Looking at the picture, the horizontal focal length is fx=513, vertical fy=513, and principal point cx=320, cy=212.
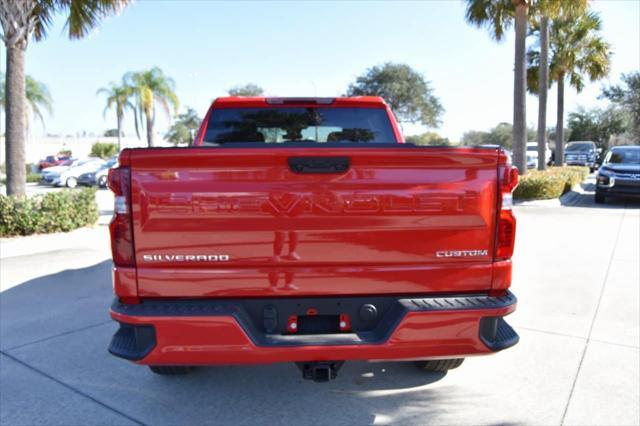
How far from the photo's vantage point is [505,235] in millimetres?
2762

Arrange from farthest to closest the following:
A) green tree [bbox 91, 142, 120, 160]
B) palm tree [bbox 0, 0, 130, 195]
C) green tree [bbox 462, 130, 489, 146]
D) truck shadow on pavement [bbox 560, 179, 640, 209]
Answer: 1. green tree [bbox 462, 130, 489, 146]
2. green tree [bbox 91, 142, 120, 160]
3. truck shadow on pavement [bbox 560, 179, 640, 209]
4. palm tree [bbox 0, 0, 130, 195]

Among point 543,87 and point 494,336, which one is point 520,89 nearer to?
point 543,87

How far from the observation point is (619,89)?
40.2 m

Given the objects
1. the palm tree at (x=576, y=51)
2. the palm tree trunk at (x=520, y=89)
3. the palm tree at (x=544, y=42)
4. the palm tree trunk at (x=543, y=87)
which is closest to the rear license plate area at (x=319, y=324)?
the palm tree trunk at (x=520, y=89)

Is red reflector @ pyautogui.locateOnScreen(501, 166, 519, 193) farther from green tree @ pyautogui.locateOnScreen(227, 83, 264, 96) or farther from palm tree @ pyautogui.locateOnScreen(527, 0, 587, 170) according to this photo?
green tree @ pyautogui.locateOnScreen(227, 83, 264, 96)

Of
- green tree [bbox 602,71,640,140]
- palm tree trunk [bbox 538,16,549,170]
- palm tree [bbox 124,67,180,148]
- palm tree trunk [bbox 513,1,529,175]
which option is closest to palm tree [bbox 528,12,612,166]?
palm tree trunk [bbox 538,16,549,170]

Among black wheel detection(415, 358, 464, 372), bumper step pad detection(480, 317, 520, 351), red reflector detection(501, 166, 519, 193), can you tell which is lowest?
black wheel detection(415, 358, 464, 372)

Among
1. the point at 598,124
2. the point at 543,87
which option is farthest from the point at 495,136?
the point at 543,87

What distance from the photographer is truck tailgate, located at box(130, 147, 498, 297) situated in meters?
2.58

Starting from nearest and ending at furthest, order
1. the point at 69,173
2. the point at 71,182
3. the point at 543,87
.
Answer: the point at 543,87 < the point at 71,182 < the point at 69,173

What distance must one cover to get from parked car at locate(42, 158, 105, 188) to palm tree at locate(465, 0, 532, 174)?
20622mm

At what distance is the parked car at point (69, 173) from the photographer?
2700 centimetres

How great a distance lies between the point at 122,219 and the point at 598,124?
55822 millimetres

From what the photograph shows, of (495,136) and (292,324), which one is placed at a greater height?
(495,136)
